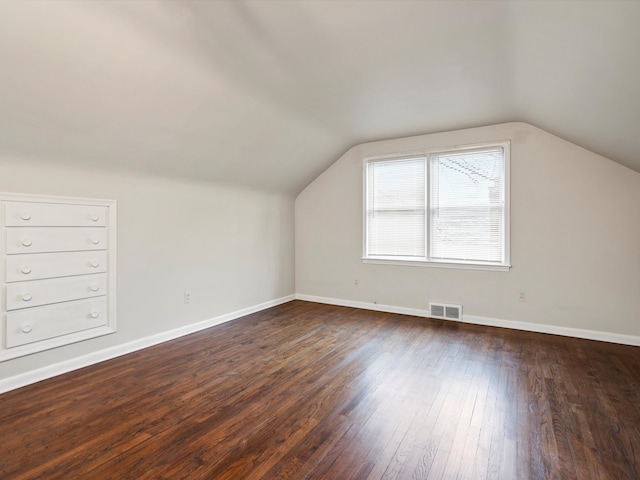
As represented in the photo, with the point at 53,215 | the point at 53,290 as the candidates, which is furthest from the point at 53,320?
the point at 53,215

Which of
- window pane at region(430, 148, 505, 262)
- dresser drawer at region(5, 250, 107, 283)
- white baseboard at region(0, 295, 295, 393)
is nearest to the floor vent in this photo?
window pane at region(430, 148, 505, 262)

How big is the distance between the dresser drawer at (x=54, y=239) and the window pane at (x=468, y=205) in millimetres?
3895

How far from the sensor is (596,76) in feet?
7.12

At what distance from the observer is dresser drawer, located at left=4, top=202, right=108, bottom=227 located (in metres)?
2.60

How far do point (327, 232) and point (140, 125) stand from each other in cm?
316

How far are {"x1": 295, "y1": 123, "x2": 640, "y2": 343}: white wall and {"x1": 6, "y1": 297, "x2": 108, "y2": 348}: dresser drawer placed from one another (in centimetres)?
349

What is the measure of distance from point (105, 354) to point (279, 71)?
2.96 m

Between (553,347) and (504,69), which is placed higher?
(504,69)

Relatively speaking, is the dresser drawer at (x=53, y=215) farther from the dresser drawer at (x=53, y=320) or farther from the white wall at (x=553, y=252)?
the white wall at (x=553, y=252)

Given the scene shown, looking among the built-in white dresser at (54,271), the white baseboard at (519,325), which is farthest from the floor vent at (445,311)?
the built-in white dresser at (54,271)

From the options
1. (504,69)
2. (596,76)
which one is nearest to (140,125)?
(504,69)

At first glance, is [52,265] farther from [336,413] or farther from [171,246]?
[336,413]

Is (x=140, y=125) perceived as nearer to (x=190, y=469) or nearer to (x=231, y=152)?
(x=231, y=152)

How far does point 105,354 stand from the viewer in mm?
3154
